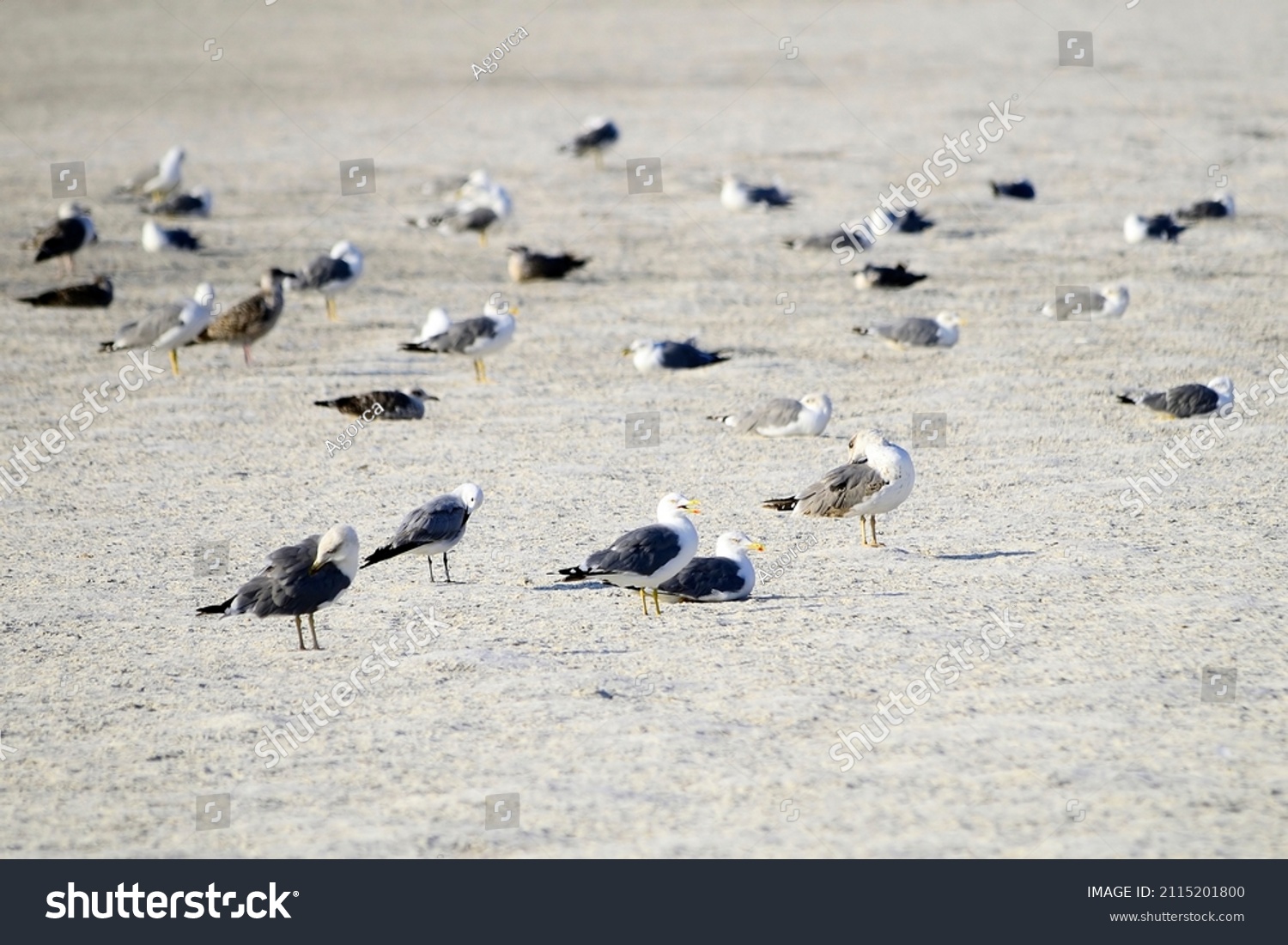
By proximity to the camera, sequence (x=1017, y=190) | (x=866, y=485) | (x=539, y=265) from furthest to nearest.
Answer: (x=1017, y=190) < (x=539, y=265) < (x=866, y=485)

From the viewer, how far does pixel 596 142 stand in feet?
89.0

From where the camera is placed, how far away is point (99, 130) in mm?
29781

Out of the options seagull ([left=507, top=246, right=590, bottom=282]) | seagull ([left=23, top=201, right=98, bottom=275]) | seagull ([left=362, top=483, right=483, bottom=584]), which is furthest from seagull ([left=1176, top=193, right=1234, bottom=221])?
seagull ([left=362, top=483, right=483, bottom=584])

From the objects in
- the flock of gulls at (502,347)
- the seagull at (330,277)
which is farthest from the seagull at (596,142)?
the seagull at (330,277)

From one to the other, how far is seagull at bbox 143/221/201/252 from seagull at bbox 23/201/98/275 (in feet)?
2.53

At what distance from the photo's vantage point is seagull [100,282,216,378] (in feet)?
53.0

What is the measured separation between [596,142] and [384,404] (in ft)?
45.5

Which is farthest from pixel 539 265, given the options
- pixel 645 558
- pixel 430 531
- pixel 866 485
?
pixel 645 558

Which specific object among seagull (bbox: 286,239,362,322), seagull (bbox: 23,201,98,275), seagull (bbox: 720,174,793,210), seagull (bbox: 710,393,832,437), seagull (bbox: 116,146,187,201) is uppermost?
seagull (bbox: 116,146,187,201)

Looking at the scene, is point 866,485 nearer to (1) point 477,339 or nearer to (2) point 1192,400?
(2) point 1192,400

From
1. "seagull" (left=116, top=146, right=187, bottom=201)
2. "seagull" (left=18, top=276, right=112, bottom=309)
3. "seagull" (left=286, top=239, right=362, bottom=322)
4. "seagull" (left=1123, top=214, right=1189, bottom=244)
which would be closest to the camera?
"seagull" (left=286, top=239, right=362, bottom=322)

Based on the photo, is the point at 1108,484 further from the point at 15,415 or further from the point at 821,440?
the point at 15,415

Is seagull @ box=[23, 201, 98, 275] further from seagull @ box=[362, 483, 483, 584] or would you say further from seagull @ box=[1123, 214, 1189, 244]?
seagull @ box=[1123, 214, 1189, 244]

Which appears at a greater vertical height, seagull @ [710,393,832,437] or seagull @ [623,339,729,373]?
seagull @ [623,339,729,373]
